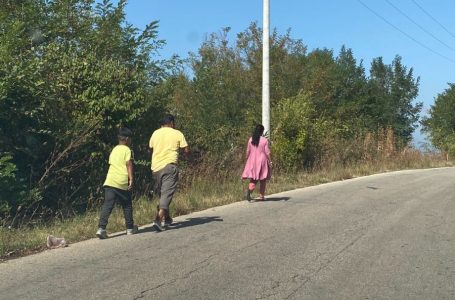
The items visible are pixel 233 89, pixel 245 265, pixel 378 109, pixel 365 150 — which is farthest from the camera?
pixel 378 109

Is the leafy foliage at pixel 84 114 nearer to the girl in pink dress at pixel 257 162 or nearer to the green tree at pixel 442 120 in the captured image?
the girl in pink dress at pixel 257 162

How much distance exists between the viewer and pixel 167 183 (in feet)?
30.0

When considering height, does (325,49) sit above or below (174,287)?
above

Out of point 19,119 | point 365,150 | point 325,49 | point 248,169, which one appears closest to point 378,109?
point 325,49

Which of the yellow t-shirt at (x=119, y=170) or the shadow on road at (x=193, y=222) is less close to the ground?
the yellow t-shirt at (x=119, y=170)

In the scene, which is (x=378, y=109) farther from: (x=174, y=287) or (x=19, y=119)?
(x=174, y=287)

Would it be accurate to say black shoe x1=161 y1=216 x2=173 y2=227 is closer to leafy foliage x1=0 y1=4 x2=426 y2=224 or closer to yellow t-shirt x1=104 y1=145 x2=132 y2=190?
yellow t-shirt x1=104 y1=145 x2=132 y2=190

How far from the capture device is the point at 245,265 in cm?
685

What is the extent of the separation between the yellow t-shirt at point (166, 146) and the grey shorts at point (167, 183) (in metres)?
0.09

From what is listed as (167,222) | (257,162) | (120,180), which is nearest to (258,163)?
(257,162)

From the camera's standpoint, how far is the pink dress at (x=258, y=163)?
40.8ft

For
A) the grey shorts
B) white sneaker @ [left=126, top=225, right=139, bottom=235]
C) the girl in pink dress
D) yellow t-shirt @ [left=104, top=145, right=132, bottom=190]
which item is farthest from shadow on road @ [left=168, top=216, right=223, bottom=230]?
the girl in pink dress

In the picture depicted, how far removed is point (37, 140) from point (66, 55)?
264 centimetres

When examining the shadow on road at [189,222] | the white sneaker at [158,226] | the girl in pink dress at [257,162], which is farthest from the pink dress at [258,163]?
the white sneaker at [158,226]
